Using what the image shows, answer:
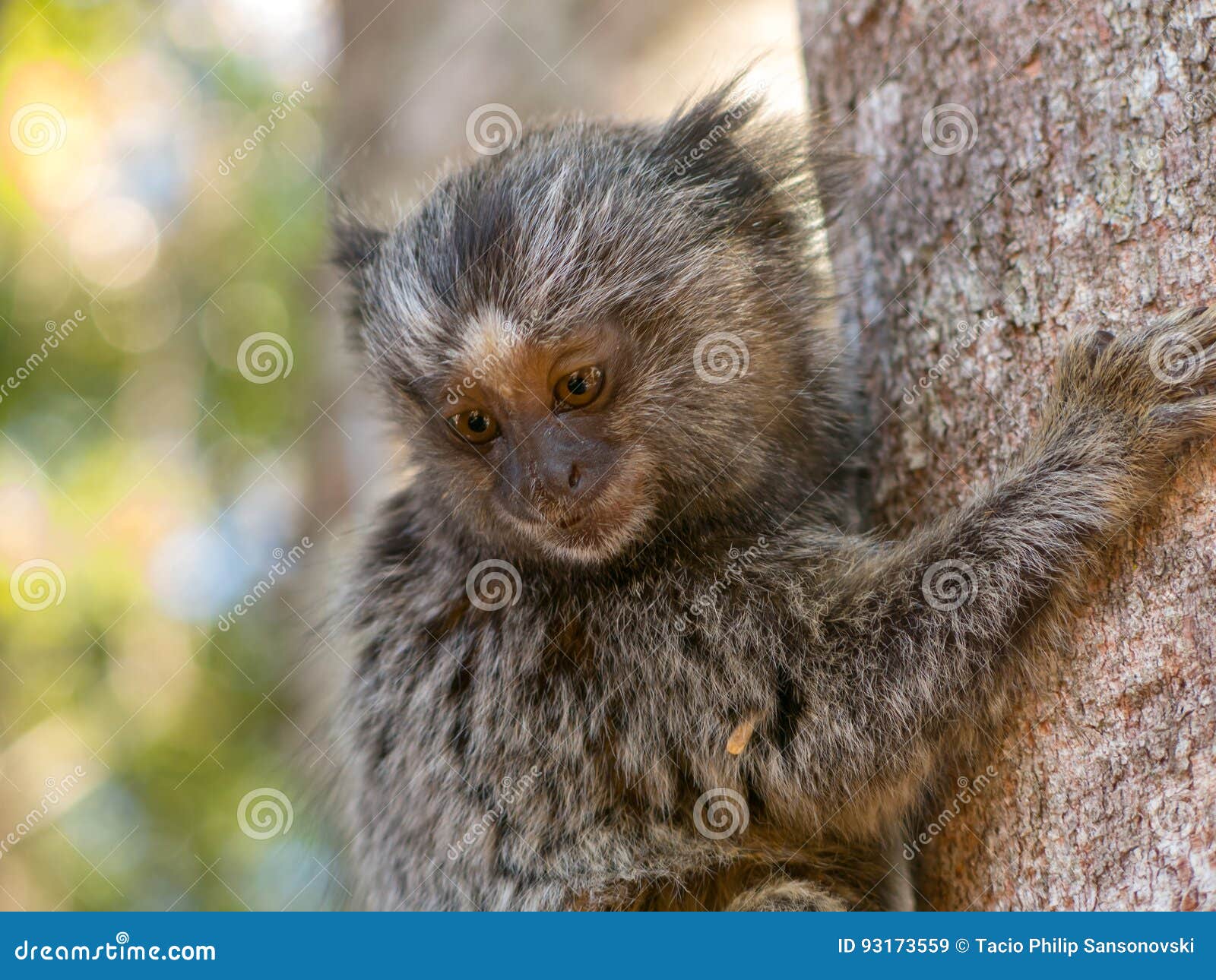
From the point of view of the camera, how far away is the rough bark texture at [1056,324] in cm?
297

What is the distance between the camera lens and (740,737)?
3754 mm

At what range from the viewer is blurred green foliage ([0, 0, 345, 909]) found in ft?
29.3

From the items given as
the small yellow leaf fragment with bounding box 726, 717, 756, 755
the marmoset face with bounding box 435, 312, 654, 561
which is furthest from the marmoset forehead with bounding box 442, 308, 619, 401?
the small yellow leaf fragment with bounding box 726, 717, 756, 755

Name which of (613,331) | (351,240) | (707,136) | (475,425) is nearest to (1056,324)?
(613,331)

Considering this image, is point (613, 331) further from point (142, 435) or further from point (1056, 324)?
point (142, 435)

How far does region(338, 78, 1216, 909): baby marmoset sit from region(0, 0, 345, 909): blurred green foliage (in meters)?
3.74

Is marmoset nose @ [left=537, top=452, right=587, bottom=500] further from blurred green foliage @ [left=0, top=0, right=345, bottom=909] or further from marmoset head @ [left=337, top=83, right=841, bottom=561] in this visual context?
blurred green foliage @ [left=0, top=0, right=345, bottom=909]

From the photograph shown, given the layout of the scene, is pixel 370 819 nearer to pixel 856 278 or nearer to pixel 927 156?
pixel 856 278

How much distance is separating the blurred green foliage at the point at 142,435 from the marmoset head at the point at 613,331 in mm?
3962

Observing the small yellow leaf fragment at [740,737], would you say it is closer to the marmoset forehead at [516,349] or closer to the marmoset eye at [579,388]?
the marmoset eye at [579,388]

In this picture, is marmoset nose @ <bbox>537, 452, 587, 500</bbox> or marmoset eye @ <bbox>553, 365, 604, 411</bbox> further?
marmoset eye @ <bbox>553, 365, 604, 411</bbox>

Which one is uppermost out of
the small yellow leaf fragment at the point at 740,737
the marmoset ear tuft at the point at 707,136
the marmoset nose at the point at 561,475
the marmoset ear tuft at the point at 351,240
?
the marmoset ear tuft at the point at 351,240

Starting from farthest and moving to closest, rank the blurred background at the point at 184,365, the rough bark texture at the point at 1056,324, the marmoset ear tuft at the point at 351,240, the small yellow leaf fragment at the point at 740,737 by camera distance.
Result: the blurred background at the point at 184,365 → the marmoset ear tuft at the point at 351,240 → the small yellow leaf fragment at the point at 740,737 → the rough bark texture at the point at 1056,324

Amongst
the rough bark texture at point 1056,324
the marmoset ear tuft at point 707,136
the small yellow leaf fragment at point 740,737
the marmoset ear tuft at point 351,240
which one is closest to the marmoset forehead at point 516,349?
the marmoset ear tuft at point 707,136
